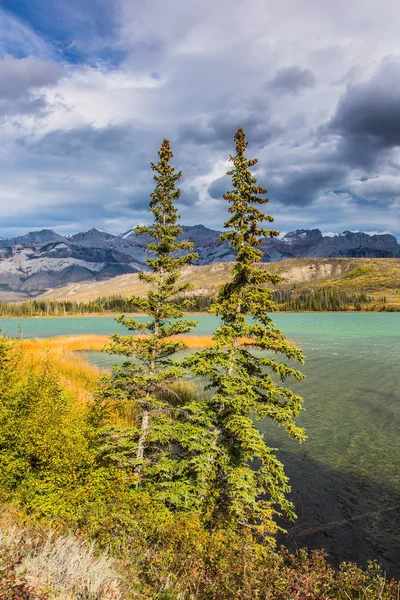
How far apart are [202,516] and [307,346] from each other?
61.9m

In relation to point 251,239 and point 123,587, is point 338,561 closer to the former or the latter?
point 123,587

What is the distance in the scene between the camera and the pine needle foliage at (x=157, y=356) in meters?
16.0

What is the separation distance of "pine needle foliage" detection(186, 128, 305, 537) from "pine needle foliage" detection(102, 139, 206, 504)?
181 centimetres

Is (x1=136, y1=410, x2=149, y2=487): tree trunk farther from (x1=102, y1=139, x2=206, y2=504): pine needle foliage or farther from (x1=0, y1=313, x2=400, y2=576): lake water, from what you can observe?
(x1=0, y1=313, x2=400, y2=576): lake water

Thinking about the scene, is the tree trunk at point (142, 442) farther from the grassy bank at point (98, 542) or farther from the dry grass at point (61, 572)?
the dry grass at point (61, 572)

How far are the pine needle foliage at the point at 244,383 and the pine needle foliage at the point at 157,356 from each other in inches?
71.1

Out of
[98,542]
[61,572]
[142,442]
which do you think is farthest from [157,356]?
[61,572]

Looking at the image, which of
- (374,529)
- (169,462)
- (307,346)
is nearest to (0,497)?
(169,462)

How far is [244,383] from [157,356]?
483cm

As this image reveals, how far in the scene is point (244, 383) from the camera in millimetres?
15320

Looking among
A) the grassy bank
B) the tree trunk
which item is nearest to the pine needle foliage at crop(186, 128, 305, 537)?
the grassy bank

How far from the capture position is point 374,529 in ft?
49.9

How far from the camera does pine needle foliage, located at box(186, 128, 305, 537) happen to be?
45.0 ft

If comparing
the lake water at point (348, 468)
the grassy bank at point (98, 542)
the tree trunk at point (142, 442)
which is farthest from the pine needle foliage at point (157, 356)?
the lake water at point (348, 468)
